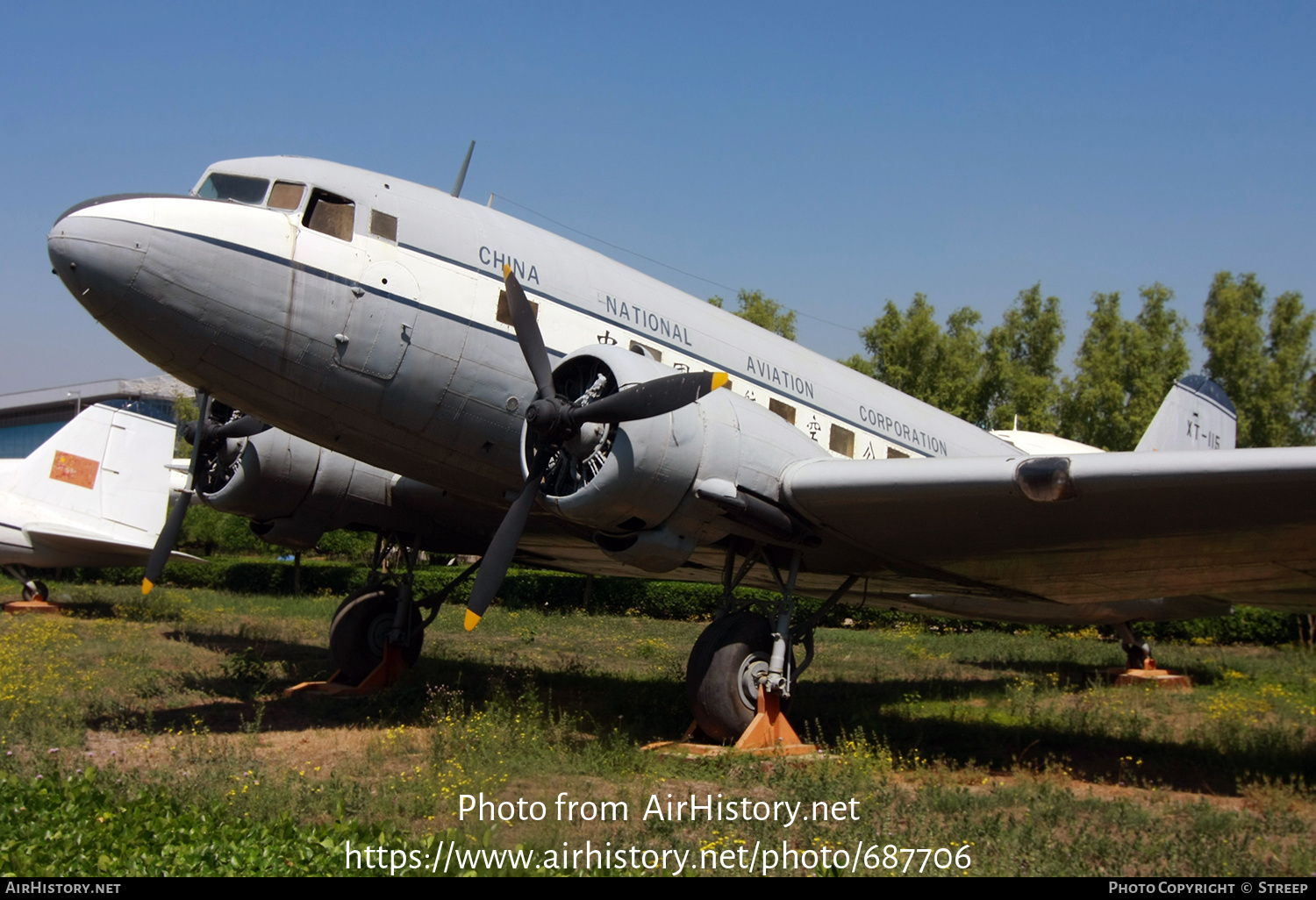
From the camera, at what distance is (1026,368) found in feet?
118

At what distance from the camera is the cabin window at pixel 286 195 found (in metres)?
7.91

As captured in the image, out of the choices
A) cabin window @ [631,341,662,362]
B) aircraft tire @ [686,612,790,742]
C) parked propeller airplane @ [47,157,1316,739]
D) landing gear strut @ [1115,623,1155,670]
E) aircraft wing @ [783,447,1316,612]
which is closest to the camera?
aircraft wing @ [783,447,1316,612]

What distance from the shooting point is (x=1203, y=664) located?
17281mm

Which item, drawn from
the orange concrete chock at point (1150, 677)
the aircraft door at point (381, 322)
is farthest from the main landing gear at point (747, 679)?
the orange concrete chock at point (1150, 677)

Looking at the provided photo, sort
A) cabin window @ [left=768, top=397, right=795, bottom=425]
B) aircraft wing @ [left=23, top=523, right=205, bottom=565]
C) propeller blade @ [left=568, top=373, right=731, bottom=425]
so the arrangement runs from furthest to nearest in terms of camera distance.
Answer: aircraft wing @ [left=23, top=523, right=205, bottom=565] → cabin window @ [left=768, top=397, right=795, bottom=425] → propeller blade @ [left=568, top=373, right=731, bottom=425]

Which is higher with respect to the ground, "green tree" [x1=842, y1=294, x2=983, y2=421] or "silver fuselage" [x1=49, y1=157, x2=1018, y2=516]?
"green tree" [x1=842, y1=294, x2=983, y2=421]

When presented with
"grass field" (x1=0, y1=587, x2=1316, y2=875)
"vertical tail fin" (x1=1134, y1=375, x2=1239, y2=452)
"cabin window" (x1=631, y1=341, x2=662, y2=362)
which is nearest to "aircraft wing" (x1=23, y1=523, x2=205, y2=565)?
"grass field" (x1=0, y1=587, x2=1316, y2=875)

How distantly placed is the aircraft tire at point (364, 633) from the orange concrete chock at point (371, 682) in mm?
120

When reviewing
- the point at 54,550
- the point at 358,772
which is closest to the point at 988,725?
the point at 358,772

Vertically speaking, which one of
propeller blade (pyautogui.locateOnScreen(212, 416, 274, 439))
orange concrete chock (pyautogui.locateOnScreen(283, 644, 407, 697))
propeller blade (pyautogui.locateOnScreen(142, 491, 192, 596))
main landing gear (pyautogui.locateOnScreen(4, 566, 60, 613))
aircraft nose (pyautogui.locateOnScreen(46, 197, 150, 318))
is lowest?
main landing gear (pyautogui.locateOnScreen(4, 566, 60, 613))

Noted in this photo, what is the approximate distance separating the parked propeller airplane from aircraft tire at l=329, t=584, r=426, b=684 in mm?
3071

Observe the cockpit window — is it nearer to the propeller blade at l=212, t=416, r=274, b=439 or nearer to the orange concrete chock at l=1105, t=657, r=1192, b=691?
the propeller blade at l=212, t=416, r=274, b=439

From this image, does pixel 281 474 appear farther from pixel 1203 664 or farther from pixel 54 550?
pixel 1203 664

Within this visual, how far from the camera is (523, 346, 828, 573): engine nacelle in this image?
7578 millimetres
